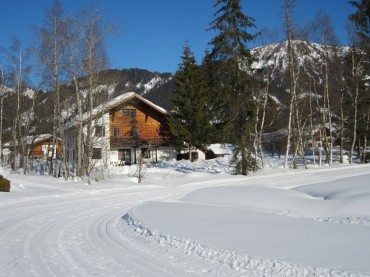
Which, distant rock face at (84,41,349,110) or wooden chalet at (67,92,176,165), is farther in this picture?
wooden chalet at (67,92,176,165)

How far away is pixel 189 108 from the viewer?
1615 inches

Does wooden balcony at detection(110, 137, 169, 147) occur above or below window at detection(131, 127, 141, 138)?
below

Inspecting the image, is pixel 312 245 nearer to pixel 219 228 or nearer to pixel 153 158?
pixel 219 228

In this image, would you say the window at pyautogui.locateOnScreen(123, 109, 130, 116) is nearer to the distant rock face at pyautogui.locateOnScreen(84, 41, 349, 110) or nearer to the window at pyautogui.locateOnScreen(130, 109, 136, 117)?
the window at pyautogui.locateOnScreen(130, 109, 136, 117)

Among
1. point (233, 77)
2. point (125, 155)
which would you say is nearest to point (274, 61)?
point (233, 77)

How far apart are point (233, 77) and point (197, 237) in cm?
1909

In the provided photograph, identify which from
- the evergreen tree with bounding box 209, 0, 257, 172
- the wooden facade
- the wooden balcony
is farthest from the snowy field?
the wooden facade

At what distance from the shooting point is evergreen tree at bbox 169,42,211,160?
40625 millimetres

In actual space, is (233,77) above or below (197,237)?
above

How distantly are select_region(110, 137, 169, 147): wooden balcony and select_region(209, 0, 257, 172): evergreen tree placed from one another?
60.0 ft

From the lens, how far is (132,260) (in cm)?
657

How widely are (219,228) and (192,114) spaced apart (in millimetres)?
33091

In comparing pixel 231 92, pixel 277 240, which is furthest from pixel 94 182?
pixel 277 240

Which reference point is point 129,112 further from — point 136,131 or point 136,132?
point 136,132
